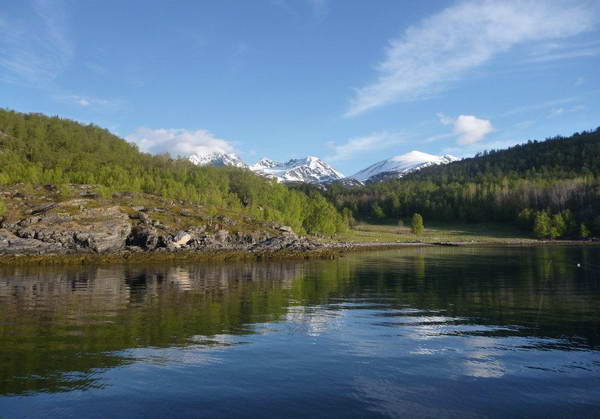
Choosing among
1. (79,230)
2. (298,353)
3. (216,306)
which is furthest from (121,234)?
(298,353)

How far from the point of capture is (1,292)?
49188 millimetres

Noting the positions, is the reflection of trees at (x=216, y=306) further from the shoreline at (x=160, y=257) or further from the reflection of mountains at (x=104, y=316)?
the shoreline at (x=160, y=257)

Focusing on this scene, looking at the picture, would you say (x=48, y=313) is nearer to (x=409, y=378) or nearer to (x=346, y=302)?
(x=346, y=302)

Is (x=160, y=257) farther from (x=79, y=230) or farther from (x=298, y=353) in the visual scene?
(x=298, y=353)

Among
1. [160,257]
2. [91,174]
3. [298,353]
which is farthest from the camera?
[91,174]

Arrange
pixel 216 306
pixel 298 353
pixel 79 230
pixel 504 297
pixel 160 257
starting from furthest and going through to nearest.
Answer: pixel 79 230
pixel 160 257
pixel 504 297
pixel 216 306
pixel 298 353

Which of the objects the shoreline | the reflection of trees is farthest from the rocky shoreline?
the reflection of trees

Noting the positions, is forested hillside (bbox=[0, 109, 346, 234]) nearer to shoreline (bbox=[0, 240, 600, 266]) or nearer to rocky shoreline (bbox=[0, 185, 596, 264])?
rocky shoreline (bbox=[0, 185, 596, 264])

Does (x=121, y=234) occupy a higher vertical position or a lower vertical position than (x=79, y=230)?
lower

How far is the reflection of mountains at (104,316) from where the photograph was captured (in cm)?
2202

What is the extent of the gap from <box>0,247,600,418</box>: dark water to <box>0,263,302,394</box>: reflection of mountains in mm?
156

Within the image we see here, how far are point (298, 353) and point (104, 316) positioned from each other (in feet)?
62.1

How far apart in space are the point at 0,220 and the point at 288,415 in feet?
368

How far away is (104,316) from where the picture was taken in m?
34.9
